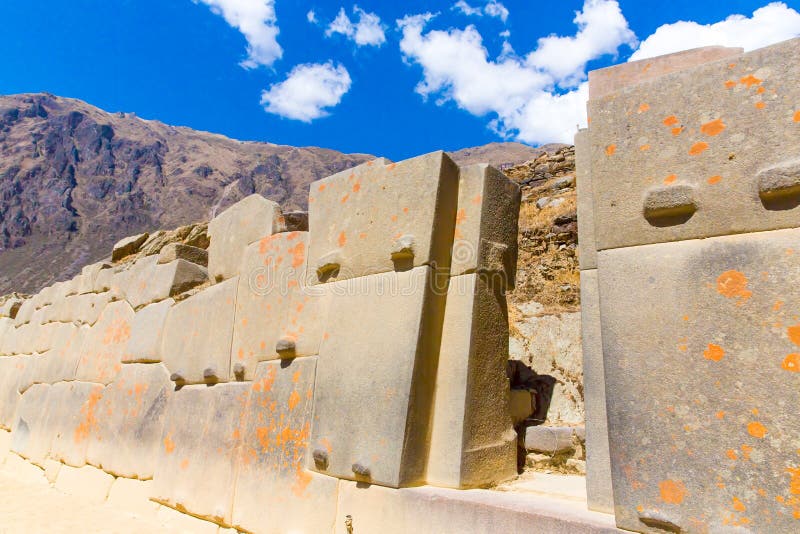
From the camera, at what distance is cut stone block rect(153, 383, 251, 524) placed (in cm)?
314

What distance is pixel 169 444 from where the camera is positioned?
12.0ft

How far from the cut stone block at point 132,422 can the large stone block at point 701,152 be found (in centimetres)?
334

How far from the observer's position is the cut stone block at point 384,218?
99.7 inches

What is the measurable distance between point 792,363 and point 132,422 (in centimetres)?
419

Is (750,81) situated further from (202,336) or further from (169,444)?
(169,444)

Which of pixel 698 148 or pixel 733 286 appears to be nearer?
pixel 733 286

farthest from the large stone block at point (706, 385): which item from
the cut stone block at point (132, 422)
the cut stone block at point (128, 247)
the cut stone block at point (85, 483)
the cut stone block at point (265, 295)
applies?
the cut stone block at point (128, 247)

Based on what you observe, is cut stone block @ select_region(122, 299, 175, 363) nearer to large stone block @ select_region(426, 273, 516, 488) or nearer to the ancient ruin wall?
the ancient ruin wall

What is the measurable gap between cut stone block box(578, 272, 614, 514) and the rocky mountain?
4364 centimetres

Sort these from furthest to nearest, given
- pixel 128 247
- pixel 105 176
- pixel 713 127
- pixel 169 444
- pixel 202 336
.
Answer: pixel 105 176 → pixel 128 247 → pixel 202 336 → pixel 169 444 → pixel 713 127

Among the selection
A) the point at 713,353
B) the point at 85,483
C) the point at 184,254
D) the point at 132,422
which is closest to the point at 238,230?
the point at 184,254

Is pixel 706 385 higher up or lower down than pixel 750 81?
lower down

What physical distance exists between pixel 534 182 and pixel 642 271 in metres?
6.70

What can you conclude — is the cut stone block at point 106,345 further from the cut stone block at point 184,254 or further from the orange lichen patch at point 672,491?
A: the orange lichen patch at point 672,491
